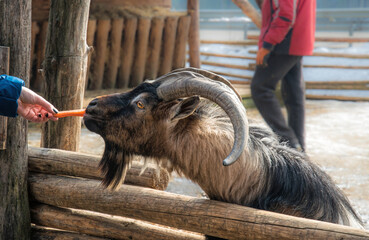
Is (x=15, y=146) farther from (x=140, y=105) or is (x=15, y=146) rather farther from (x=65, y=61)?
(x=140, y=105)

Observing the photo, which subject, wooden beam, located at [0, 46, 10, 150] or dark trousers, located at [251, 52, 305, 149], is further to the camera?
dark trousers, located at [251, 52, 305, 149]

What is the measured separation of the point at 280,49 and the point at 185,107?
3.00 meters

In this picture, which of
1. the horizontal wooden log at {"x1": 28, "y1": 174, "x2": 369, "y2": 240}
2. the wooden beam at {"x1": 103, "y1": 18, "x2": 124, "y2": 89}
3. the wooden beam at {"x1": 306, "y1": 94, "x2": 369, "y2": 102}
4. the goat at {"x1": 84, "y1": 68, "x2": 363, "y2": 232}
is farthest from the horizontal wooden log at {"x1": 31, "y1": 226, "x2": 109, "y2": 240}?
the wooden beam at {"x1": 306, "y1": 94, "x2": 369, "y2": 102}

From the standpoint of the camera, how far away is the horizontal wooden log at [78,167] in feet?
10.2

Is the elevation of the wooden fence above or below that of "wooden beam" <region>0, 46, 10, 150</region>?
below

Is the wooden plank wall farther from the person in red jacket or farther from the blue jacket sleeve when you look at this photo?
the blue jacket sleeve

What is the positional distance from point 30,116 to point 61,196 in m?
0.59

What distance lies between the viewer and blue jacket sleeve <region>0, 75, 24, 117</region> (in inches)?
105

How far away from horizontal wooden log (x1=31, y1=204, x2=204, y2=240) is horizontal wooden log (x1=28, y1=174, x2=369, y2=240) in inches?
3.3

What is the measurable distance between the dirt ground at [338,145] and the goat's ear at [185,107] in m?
0.96

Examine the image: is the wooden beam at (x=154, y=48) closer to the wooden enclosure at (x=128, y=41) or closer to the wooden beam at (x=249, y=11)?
the wooden enclosure at (x=128, y=41)

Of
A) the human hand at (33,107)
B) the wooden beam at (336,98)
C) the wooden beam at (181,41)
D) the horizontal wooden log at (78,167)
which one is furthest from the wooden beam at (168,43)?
A: the human hand at (33,107)

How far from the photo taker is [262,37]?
5.39m

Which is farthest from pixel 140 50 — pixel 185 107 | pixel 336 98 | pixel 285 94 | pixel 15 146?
pixel 185 107
